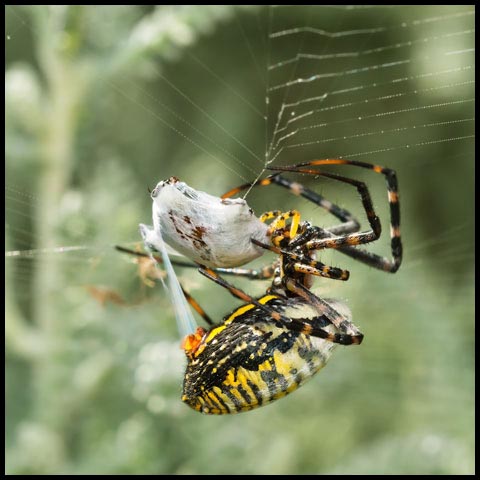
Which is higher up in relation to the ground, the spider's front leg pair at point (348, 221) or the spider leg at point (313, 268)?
the spider's front leg pair at point (348, 221)

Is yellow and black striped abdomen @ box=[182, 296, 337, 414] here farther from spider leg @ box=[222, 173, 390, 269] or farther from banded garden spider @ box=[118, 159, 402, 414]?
spider leg @ box=[222, 173, 390, 269]

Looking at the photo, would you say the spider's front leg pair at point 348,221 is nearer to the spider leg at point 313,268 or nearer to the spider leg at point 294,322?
the spider leg at point 313,268

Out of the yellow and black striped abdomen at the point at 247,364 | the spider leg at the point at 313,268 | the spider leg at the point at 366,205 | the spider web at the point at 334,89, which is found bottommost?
the yellow and black striped abdomen at the point at 247,364

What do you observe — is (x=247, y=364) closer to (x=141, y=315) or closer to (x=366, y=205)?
(x=366, y=205)

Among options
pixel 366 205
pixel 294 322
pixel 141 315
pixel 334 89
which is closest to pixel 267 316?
pixel 294 322

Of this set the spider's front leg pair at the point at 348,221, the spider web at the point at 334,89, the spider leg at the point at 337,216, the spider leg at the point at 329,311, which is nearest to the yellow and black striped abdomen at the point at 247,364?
the spider leg at the point at 329,311

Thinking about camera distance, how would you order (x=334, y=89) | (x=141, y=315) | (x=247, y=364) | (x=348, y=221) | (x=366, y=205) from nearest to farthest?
(x=247, y=364) < (x=366, y=205) < (x=348, y=221) < (x=141, y=315) < (x=334, y=89)

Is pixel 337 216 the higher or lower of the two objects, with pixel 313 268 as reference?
higher

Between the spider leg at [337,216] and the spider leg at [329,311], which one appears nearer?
the spider leg at [329,311]

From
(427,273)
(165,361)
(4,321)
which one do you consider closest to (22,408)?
(4,321)
